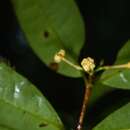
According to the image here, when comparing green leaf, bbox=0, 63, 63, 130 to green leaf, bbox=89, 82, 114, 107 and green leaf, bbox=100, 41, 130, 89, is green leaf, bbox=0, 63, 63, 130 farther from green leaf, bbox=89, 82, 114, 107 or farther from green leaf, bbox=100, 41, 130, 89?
green leaf, bbox=89, 82, 114, 107

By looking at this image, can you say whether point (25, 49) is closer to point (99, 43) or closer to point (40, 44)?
point (99, 43)

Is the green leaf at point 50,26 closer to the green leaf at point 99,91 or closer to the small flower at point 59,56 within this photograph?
the small flower at point 59,56

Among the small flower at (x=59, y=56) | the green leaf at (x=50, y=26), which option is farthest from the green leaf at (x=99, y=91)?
the small flower at (x=59, y=56)

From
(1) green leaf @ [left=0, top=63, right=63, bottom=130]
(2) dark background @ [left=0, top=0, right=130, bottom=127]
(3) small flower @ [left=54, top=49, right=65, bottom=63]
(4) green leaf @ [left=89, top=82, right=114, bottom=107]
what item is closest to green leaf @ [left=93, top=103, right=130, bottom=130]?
(1) green leaf @ [left=0, top=63, right=63, bottom=130]

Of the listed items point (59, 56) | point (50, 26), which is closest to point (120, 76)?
point (59, 56)

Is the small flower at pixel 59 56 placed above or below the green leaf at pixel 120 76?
above

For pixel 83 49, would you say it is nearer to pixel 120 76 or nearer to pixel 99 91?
pixel 99 91

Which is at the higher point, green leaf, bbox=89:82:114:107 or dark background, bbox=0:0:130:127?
green leaf, bbox=89:82:114:107

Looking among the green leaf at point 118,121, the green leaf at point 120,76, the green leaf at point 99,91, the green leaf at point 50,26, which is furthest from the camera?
the green leaf at point 99,91
